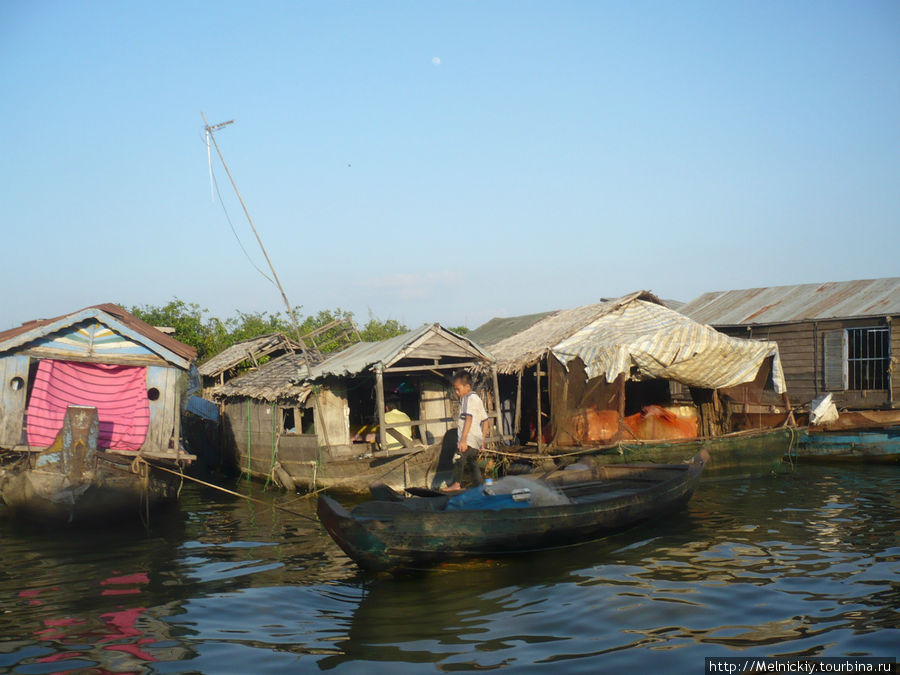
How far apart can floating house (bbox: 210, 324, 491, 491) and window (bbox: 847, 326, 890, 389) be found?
29.9ft

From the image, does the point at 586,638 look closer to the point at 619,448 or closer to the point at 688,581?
the point at 688,581

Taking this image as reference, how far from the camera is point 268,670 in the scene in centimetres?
521

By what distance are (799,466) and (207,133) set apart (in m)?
13.6

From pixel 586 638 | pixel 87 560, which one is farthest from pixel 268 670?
pixel 87 560

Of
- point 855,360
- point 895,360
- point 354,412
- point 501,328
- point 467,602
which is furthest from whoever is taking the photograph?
point 501,328

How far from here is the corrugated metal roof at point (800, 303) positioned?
16.0m

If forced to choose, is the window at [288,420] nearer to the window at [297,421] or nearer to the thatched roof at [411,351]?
the window at [297,421]

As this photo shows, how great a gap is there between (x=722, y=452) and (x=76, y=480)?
35.1ft

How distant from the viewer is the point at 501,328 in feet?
69.1

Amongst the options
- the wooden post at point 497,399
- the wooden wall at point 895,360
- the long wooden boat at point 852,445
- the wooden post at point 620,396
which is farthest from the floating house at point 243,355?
the wooden wall at point 895,360

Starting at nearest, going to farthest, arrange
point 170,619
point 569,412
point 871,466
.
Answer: point 170,619 → point 569,412 → point 871,466

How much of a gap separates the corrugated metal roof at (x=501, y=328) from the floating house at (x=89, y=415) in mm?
9526

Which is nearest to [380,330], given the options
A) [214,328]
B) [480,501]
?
[214,328]

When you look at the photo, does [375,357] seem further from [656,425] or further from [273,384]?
[656,425]
